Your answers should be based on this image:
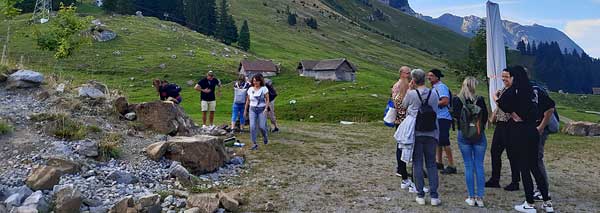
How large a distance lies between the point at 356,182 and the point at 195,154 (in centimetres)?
382

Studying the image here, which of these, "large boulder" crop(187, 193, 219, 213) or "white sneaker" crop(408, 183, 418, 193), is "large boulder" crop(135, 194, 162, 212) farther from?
"white sneaker" crop(408, 183, 418, 193)

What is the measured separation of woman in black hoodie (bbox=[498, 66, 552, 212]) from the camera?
27.8 ft

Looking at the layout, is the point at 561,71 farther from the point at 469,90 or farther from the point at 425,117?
the point at 425,117

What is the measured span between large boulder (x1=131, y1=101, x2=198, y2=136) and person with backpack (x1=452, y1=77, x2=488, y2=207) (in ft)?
27.3

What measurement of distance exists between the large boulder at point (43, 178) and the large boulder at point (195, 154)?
2.81 meters

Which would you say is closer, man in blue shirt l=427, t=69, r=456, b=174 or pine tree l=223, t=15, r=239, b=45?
man in blue shirt l=427, t=69, r=456, b=174

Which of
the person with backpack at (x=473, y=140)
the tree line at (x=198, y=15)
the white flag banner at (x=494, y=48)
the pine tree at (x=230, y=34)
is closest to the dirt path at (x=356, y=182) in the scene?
the person with backpack at (x=473, y=140)

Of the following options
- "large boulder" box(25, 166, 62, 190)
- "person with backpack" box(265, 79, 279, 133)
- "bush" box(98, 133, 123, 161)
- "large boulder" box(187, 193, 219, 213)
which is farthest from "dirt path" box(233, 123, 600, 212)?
"large boulder" box(25, 166, 62, 190)

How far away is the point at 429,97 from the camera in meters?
8.64

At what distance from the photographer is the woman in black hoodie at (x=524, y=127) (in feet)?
27.8

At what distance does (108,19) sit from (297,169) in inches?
3428

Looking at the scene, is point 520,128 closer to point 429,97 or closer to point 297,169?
point 429,97

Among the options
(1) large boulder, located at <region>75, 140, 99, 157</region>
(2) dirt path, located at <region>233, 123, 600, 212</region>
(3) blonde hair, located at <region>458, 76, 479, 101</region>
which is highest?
(3) blonde hair, located at <region>458, 76, 479, 101</region>

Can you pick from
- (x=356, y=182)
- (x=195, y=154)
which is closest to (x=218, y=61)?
(x=195, y=154)
